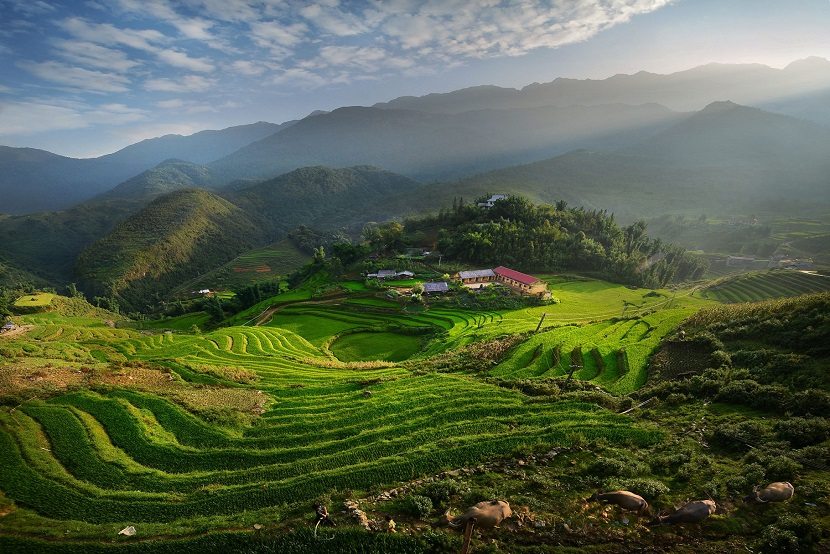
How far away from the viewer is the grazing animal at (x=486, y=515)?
10984 millimetres

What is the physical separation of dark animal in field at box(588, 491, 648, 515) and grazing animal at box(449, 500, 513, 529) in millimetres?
3430

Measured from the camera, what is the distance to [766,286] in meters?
70.6

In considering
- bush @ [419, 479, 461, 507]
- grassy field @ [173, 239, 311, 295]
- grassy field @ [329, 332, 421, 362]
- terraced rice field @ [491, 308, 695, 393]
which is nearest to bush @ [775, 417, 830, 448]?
terraced rice field @ [491, 308, 695, 393]

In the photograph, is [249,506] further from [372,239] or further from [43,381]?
[372,239]

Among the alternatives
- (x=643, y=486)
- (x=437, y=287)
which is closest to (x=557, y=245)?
(x=437, y=287)

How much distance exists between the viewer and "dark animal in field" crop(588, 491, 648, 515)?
11797 mm

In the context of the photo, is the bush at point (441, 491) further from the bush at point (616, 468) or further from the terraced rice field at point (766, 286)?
the terraced rice field at point (766, 286)

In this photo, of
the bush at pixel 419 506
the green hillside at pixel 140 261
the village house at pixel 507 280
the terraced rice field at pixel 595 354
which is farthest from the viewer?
the green hillside at pixel 140 261

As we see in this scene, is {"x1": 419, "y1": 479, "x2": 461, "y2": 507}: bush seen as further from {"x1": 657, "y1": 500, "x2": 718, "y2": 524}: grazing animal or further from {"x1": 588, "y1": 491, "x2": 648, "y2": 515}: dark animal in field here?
{"x1": 657, "y1": 500, "x2": 718, "y2": 524}: grazing animal

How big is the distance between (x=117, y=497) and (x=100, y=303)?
14918cm

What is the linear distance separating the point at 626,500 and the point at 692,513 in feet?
5.65

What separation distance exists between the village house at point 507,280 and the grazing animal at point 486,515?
59.3 m

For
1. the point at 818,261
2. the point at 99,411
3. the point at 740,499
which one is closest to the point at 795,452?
the point at 740,499

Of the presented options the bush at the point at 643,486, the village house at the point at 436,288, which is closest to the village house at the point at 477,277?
the village house at the point at 436,288
